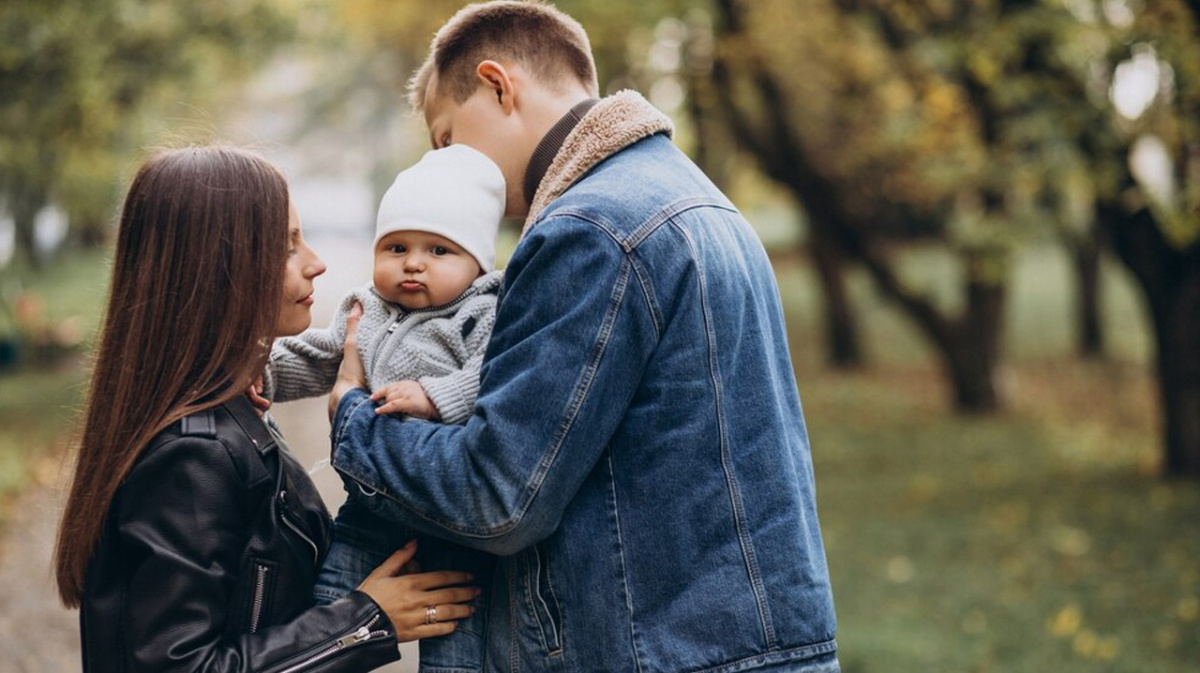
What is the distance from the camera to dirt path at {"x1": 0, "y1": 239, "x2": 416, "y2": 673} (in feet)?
22.5

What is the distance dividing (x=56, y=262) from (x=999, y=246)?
35174 millimetres

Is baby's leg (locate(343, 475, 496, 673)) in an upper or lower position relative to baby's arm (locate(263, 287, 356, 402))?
lower

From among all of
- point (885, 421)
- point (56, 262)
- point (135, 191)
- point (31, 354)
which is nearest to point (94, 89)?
point (31, 354)

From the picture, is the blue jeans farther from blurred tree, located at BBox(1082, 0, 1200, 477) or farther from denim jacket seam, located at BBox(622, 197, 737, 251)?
blurred tree, located at BBox(1082, 0, 1200, 477)

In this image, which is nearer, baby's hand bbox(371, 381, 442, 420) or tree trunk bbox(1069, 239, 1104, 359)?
baby's hand bbox(371, 381, 442, 420)

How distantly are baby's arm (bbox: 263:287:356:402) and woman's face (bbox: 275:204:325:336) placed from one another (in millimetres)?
112

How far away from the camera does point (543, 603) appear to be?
7.82 ft

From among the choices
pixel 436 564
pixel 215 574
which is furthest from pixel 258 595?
pixel 436 564

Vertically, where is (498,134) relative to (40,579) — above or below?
above

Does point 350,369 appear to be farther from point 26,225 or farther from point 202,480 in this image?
→ point 26,225

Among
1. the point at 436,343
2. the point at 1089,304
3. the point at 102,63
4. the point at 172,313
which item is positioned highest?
the point at 102,63

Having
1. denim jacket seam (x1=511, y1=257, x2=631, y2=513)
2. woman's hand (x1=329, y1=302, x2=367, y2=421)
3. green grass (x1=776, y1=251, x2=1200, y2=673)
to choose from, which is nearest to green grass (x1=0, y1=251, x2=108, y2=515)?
woman's hand (x1=329, y1=302, x2=367, y2=421)

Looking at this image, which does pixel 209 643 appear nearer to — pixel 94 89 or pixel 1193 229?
pixel 1193 229

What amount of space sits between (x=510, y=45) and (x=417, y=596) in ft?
3.65
